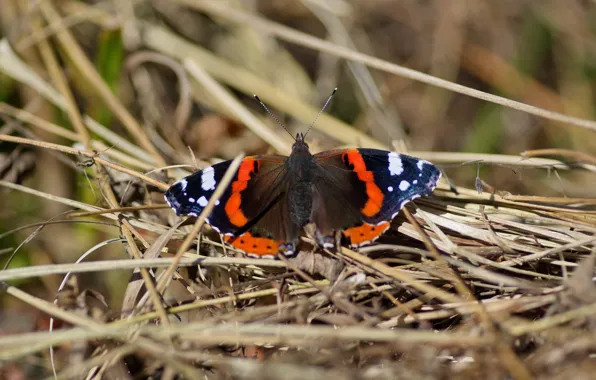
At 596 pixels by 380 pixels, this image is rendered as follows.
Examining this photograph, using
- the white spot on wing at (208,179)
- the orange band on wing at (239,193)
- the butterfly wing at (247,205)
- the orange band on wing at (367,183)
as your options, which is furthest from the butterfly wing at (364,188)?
the white spot on wing at (208,179)

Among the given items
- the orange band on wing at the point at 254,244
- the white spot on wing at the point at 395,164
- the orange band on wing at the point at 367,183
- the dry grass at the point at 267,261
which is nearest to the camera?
the dry grass at the point at 267,261

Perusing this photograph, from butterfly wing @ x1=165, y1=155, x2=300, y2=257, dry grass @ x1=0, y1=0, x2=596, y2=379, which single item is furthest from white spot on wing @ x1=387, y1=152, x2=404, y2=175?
butterfly wing @ x1=165, y1=155, x2=300, y2=257

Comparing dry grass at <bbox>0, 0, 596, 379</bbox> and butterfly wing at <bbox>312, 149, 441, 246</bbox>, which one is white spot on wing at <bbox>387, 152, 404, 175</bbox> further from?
dry grass at <bbox>0, 0, 596, 379</bbox>

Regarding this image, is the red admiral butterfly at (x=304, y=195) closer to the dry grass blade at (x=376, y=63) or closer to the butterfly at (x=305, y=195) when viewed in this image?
the butterfly at (x=305, y=195)

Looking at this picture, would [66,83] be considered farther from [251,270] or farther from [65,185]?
[251,270]

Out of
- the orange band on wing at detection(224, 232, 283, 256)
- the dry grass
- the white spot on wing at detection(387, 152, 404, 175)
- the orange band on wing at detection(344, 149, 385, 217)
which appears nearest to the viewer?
the dry grass
